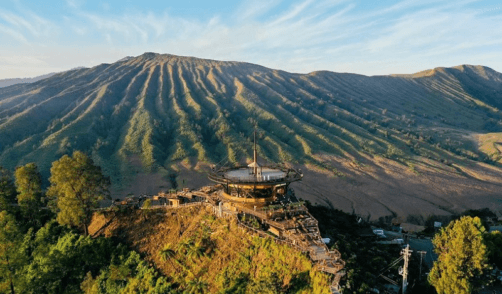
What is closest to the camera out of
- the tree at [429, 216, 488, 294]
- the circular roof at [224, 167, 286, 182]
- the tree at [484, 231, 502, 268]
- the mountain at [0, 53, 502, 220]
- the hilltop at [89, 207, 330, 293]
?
the hilltop at [89, 207, 330, 293]

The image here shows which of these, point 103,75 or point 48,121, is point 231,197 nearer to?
point 48,121

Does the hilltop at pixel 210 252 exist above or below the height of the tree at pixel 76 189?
below

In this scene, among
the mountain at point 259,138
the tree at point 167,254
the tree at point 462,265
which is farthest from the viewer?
the mountain at point 259,138

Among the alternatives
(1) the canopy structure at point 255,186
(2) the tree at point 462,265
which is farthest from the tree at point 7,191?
(2) the tree at point 462,265

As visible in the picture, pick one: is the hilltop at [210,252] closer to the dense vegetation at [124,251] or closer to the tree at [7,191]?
the dense vegetation at [124,251]

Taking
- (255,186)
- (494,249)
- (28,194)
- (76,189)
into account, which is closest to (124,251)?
(76,189)

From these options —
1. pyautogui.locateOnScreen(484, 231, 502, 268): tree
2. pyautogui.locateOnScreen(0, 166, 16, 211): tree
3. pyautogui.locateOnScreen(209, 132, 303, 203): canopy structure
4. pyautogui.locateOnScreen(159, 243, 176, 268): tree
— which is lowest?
pyautogui.locateOnScreen(484, 231, 502, 268): tree

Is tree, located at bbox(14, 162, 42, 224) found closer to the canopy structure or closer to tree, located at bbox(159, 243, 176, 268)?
tree, located at bbox(159, 243, 176, 268)

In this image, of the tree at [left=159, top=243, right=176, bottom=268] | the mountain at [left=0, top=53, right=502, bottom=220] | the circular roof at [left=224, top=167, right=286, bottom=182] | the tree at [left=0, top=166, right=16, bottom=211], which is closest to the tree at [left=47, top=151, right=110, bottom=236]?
the tree at [left=0, top=166, right=16, bottom=211]
